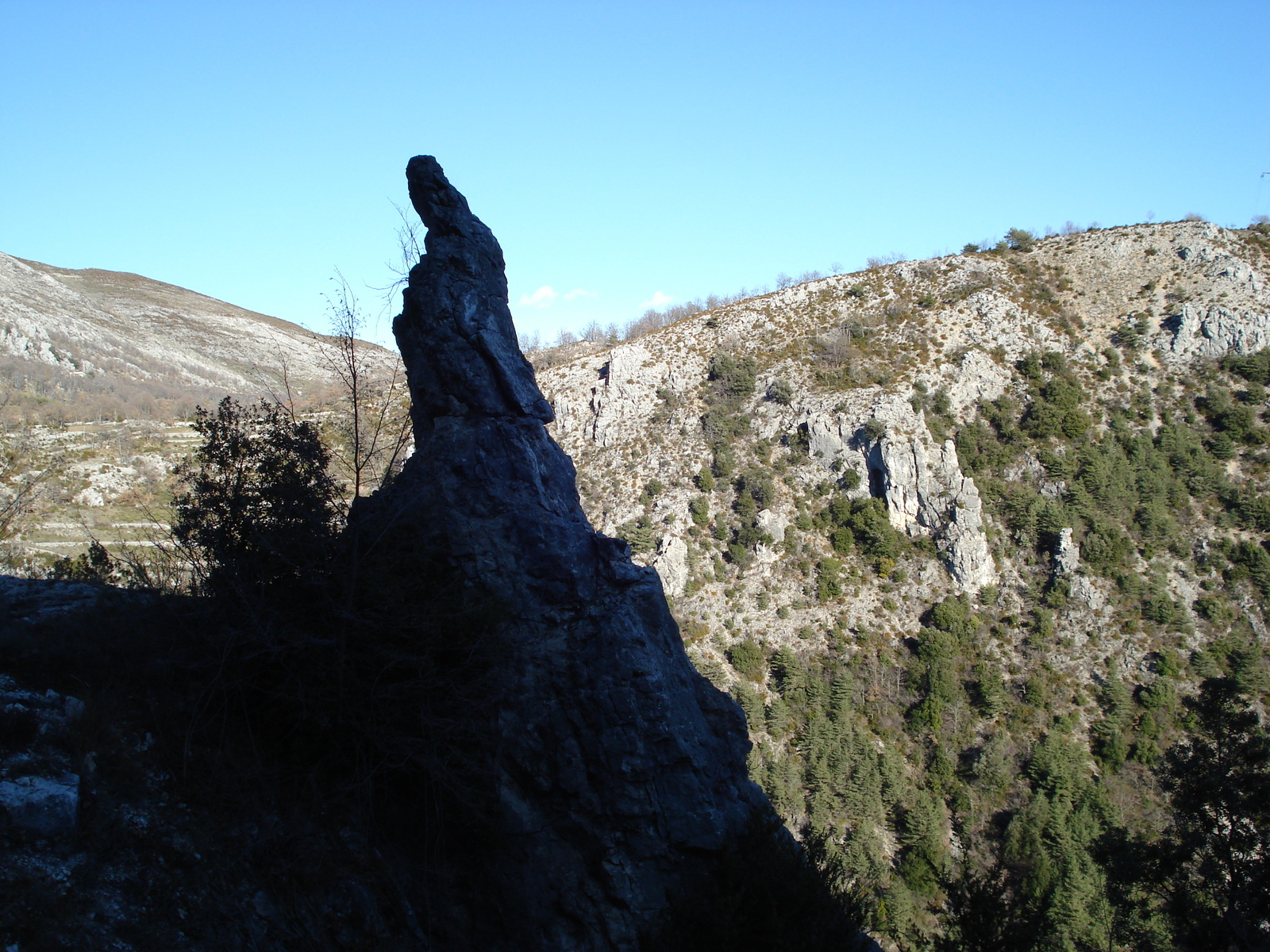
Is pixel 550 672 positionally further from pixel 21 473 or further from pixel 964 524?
pixel 964 524

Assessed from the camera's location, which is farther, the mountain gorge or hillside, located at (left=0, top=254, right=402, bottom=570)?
hillside, located at (left=0, top=254, right=402, bottom=570)

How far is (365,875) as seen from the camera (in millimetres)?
8484

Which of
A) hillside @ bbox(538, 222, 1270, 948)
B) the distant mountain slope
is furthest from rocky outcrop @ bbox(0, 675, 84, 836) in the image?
the distant mountain slope

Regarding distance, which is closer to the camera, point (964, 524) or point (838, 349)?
point (964, 524)

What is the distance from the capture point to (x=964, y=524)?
40.5 meters

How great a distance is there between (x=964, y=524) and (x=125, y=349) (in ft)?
207

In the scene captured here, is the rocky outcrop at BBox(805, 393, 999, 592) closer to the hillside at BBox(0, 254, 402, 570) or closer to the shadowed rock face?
the hillside at BBox(0, 254, 402, 570)

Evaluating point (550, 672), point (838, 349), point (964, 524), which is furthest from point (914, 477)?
point (550, 672)

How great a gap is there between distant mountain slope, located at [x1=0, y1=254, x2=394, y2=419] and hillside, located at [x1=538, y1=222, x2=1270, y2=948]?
24.3 m

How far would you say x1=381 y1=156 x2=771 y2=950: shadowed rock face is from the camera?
935cm

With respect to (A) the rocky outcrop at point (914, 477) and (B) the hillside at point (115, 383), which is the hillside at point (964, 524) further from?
(B) the hillside at point (115, 383)

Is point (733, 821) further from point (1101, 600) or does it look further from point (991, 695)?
point (1101, 600)

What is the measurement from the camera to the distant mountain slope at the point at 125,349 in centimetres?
4106

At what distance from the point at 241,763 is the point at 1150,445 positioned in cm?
5037
